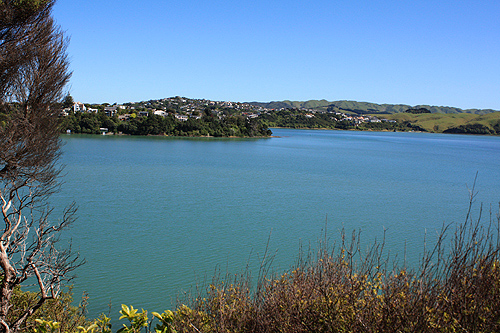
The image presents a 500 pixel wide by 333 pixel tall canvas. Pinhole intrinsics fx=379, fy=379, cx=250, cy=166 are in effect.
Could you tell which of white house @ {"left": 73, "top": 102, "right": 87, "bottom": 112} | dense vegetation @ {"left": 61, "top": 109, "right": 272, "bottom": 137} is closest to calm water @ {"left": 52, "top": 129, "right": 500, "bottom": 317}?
dense vegetation @ {"left": 61, "top": 109, "right": 272, "bottom": 137}

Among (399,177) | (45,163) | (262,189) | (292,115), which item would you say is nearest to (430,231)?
(262,189)

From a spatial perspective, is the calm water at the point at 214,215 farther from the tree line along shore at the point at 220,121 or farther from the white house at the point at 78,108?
the white house at the point at 78,108

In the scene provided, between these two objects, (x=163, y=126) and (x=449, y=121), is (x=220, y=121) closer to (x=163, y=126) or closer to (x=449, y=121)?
(x=163, y=126)

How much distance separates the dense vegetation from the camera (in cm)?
6569

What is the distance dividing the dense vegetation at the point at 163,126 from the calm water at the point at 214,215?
3776 centimetres

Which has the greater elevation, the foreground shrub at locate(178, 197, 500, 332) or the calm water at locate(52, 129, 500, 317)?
the foreground shrub at locate(178, 197, 500, 332)

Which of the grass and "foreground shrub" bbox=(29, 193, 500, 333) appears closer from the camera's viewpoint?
"foreground shrub" bbox=(29, 193, 500, 333)

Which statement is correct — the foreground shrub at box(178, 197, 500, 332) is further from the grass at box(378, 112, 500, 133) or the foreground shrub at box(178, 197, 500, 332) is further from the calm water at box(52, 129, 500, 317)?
the grass at box(378, 112, 500, 133)

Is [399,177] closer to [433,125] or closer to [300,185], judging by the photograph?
[300,185]

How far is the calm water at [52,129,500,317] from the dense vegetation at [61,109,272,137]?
3776 cm

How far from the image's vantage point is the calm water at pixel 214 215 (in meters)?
9.77

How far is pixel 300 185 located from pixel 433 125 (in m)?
142

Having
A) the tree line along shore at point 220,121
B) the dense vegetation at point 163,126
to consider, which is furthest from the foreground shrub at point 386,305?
the dense vegetation at point 163,126

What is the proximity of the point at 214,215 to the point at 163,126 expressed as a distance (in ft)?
190
